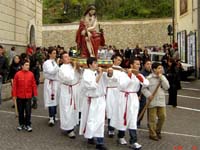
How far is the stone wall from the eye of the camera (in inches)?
1704

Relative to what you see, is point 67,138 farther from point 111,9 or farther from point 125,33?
point 111,9

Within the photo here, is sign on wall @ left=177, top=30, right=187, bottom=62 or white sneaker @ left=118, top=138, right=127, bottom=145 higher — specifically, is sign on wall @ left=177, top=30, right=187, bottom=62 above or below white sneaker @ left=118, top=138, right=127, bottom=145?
above

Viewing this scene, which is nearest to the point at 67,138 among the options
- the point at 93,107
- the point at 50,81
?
the point at 93,107

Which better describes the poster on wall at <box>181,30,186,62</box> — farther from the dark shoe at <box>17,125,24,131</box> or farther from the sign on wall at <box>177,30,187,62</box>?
the dark shoe at <box>17,125,24,131</box>

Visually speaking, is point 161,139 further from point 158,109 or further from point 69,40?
point 69,40

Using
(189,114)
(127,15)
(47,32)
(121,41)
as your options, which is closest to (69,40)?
(47,32)

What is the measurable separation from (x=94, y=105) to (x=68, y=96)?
127cm

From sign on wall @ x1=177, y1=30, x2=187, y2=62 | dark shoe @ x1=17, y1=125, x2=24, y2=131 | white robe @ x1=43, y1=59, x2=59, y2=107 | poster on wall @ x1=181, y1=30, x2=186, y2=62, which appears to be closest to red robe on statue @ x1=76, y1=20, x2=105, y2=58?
white robe @ x1=43, y1=59, x2=59, y2=107

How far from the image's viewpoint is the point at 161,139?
9852 millimetres

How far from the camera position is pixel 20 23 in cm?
2578

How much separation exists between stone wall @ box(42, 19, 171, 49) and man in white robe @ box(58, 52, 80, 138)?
3365 cm

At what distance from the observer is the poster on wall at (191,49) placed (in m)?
Result: 25.0

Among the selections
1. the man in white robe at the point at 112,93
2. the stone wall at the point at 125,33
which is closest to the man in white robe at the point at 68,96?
the man in white robe at the point at 112,93

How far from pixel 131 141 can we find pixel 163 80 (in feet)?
5.66
